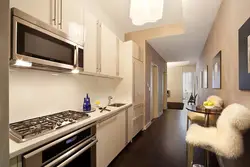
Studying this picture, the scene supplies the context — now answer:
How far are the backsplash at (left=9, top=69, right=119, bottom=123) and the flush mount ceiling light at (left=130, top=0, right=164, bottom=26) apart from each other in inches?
48.4

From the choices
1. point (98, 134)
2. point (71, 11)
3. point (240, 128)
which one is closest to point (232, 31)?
point (240, 128)

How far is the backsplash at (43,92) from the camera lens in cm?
132

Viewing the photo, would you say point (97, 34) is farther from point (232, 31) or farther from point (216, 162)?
point (216, 162)

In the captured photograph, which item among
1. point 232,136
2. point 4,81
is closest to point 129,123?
point 232,136

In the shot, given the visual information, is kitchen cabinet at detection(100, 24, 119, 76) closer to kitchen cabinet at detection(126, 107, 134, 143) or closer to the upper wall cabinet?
the upper wall cabinet

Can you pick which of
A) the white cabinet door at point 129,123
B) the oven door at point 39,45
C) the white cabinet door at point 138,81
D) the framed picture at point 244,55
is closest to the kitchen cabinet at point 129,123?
the white cabinet door at point 129,123

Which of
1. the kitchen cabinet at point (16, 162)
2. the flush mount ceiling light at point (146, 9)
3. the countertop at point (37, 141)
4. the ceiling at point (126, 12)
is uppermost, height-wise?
the ceiling at point (126, 12)

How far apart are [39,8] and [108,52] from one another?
1.35 metres

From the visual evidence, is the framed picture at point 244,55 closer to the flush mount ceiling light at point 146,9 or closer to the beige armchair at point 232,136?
the beige armchair at point 232,136

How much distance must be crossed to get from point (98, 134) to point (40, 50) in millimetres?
1121

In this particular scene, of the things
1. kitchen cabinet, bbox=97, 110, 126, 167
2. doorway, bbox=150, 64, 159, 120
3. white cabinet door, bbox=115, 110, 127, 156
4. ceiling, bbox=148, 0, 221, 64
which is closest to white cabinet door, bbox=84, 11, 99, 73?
kitchen cabinet, bbox=97, 110, 126, 167

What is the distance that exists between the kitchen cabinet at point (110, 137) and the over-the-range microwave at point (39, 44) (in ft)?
2.92

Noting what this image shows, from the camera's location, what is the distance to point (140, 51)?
12.4ft

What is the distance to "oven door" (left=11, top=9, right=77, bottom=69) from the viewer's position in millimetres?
1049
